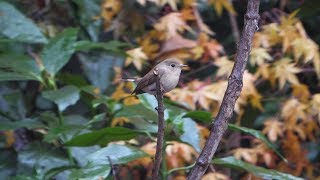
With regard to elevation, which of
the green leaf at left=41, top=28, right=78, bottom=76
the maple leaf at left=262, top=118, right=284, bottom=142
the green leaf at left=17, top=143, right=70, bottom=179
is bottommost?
the maple leaf at left=262, top=118, right=284, bottom=142

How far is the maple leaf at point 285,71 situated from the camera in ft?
8.12

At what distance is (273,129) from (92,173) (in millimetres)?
1331

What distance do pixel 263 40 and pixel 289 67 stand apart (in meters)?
0.17

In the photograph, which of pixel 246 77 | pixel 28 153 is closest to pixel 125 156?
pixel 28 153

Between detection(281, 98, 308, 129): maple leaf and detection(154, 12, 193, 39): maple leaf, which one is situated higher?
detection(154, 12, 193, 39): maple leaf

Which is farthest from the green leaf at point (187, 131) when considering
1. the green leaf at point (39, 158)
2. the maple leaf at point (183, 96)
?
the maple leaf at point (183, 96)

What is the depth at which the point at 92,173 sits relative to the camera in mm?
1380

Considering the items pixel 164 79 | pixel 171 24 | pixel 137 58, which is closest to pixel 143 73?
pixel 137 58

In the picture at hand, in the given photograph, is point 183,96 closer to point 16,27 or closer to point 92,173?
point 16,27

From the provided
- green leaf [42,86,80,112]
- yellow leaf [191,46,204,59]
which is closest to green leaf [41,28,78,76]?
green leaf [42,86,80,112]

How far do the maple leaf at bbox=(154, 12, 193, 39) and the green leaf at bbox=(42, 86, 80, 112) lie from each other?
85 cm

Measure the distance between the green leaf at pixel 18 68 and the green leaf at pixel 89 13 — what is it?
0.50 meters

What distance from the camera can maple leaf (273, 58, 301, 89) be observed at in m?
2.47

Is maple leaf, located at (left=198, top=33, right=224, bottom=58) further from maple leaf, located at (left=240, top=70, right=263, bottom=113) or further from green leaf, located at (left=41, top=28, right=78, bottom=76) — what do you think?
green leaf, located at (left=41, top=28, right=78, bottom=76)
